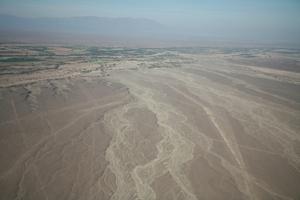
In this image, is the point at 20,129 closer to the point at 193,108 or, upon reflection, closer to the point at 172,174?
the point at 172,174

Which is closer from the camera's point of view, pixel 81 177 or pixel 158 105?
pixel 81 177

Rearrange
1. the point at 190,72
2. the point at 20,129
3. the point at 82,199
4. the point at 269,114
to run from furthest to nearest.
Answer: the point at 190,72, the point at 269,114, the point at 20,129, the point at 82,199

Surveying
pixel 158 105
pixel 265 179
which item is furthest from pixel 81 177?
pixel 158 105

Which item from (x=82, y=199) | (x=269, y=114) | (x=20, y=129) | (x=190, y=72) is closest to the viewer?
(x=82, y=199)

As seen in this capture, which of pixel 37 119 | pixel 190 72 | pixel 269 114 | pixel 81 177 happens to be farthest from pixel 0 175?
pixel 190 72

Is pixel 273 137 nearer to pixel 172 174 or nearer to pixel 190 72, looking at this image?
pixel 172 174

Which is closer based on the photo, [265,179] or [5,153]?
[265,179]

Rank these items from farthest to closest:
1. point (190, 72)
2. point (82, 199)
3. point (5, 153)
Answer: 1. point (190, 72)
2. point (5, 153)
3. point (82, 199)
